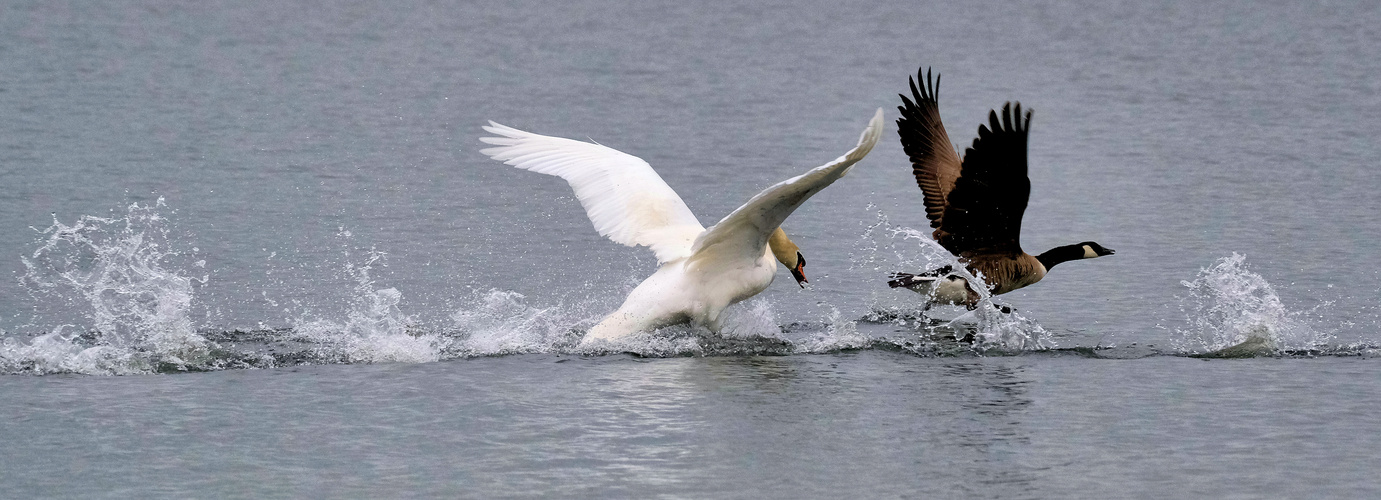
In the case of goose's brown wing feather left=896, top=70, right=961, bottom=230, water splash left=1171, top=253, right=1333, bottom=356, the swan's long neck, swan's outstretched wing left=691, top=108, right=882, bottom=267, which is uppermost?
goose's brown wing feather left=896, top=70, right=961, bottom=230

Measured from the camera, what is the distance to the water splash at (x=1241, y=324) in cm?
894

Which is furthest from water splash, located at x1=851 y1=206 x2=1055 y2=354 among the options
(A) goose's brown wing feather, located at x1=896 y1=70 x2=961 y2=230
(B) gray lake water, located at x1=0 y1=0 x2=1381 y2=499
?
(A) goose's brown wing feather, located at x1=896 y1=70 x2=961 y2=230

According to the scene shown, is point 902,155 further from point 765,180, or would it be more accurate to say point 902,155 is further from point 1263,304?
point 1263,304

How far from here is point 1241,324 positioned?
9148 millimetres

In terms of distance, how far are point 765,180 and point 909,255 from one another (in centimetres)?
256

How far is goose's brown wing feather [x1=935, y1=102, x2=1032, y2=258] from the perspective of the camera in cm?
915

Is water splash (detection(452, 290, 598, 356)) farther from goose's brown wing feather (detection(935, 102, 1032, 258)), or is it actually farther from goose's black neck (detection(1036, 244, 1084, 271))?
goose's black neck (detection(1036, 244, 1084, 271))

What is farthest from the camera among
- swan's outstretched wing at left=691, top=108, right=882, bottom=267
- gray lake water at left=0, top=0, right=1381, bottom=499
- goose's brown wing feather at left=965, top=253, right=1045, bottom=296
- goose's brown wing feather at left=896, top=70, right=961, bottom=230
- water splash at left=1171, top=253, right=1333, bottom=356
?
goose's brown wing feather at left=896, top=70, right=961, bottom=230

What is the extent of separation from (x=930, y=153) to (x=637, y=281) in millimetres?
2072

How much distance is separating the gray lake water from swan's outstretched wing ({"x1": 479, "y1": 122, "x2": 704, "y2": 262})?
1.82 ft

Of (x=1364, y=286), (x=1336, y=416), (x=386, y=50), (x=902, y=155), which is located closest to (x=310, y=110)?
(x=386, y=50)

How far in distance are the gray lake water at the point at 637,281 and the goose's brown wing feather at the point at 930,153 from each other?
0.42 m

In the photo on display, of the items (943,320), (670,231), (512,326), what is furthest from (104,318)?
(943,320)

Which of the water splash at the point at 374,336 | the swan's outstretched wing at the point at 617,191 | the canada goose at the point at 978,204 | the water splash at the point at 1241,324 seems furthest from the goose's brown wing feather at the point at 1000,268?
the water splash at the point at 374,336
